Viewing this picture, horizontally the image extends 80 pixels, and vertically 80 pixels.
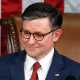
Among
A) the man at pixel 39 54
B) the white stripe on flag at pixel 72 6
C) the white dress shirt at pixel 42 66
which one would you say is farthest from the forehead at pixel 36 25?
the white stripe on flag at pixel 72 6

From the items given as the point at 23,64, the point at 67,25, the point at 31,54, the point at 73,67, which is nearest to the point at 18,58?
the point at 23,64

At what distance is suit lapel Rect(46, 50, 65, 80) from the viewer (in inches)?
46.2

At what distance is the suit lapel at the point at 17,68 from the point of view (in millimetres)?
1189

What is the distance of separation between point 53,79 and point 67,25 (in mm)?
552

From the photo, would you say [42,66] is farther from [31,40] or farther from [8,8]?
[8,8]

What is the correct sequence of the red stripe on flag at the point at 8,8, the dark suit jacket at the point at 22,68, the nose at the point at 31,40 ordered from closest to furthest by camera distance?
the nose at the point at 31,40, the dark suit jacket at the point at 22,68, the red stripe on flag at the point at 8,8

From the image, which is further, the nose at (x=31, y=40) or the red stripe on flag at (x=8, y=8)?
the red stripe on flag at (x=8, y=8)

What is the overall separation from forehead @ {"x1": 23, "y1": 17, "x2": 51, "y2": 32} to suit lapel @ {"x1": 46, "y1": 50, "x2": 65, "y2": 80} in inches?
7.6

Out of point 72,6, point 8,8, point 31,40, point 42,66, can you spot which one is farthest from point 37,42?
point 72,6

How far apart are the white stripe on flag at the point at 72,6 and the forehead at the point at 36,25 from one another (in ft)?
3.24

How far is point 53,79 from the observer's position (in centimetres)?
117

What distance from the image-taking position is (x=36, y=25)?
1084 mm

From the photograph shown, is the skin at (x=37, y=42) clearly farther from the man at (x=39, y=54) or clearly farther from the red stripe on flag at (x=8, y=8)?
the red stripe on flag at (x=8, y=8)

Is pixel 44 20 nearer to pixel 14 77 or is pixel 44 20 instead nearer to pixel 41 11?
pixel 41 11
